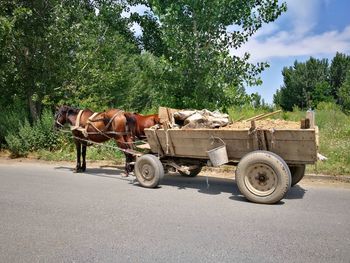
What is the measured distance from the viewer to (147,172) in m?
8.91

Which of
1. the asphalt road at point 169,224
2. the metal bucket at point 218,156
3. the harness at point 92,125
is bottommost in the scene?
the asphalt road at point 169,224

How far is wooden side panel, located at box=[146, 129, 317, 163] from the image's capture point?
6965mm

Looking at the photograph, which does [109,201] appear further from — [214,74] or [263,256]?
[214,74]

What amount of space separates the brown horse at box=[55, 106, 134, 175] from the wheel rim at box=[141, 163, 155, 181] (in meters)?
1.46

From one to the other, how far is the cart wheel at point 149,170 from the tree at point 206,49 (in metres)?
4.42

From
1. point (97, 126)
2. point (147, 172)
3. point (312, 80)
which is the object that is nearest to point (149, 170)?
point (147, 172)

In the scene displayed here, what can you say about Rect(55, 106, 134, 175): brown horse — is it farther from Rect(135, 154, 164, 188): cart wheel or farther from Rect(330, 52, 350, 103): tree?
Rect(330, 52, 350, 103): tree

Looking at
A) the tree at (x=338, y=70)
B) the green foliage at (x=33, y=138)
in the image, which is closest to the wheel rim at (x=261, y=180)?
→ the green foliage at (x=33, y=138)

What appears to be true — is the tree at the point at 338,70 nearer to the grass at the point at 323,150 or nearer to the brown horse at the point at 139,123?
the grass at the point at 323,150

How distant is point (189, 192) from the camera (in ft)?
27.5

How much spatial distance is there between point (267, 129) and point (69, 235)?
368cm

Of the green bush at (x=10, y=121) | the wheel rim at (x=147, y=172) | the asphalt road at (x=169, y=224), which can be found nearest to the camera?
the asphalt road at (x=169, y=224)

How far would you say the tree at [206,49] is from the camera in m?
12.6

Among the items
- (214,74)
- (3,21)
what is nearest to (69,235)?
(214,74)
